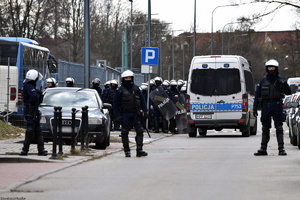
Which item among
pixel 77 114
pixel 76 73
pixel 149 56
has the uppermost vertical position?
pixel 149 56

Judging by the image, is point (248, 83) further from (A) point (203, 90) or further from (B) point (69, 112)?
(B) point (69, 112)

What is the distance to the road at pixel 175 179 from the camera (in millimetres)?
9992

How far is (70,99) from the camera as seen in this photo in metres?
21.1

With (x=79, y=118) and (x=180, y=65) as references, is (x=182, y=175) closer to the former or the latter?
(x=79, y=118)

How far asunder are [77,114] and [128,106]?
2.90 m

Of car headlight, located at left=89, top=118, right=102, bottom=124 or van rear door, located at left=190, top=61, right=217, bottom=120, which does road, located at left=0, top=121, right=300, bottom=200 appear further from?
van rear door, located at left=190, top=61, right=217, bottom=120

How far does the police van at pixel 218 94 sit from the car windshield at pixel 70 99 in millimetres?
7410

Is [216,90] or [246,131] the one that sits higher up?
[216,90]

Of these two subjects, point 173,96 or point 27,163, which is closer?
point 27,163

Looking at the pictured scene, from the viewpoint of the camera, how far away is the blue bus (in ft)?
97.2


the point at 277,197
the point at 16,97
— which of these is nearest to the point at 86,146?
the point at 277,197

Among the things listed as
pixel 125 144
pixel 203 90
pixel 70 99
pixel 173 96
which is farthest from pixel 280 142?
pixel 173 96

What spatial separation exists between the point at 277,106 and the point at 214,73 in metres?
10.8

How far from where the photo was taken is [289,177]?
12.2m
